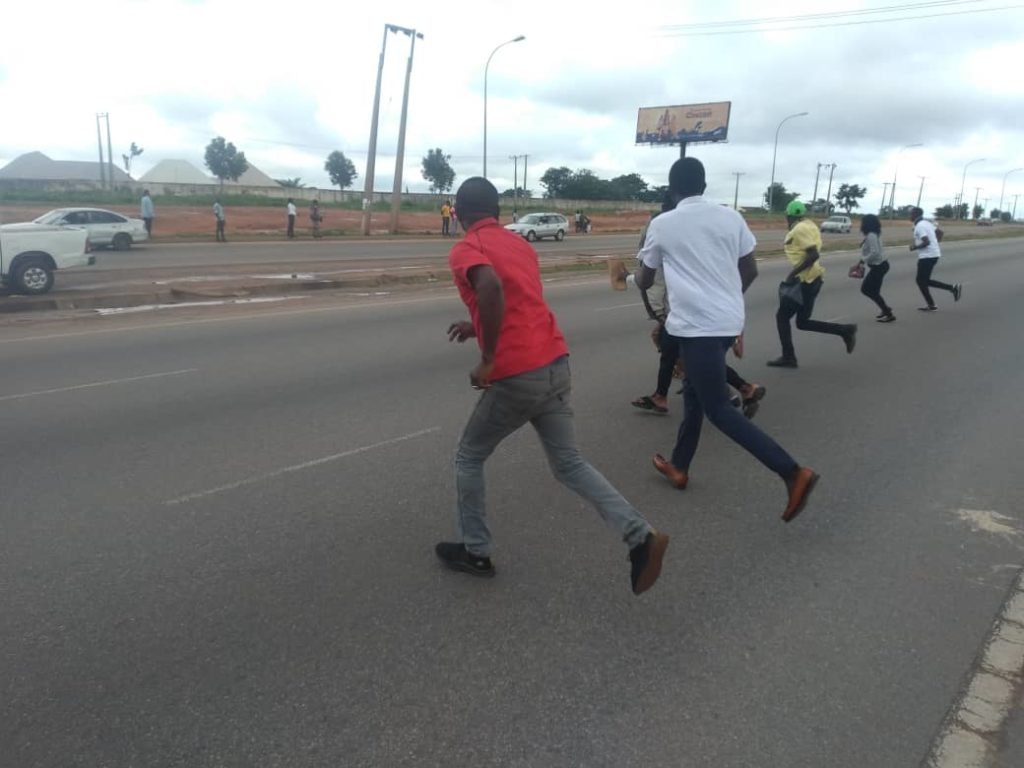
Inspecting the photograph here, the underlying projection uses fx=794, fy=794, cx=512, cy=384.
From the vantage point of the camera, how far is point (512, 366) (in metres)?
3.32

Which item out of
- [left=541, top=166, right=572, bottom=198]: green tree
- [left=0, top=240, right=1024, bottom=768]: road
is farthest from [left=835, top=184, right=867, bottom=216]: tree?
[left=0, top=240, right=1024, bottom=768]: road

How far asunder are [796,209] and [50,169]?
4880 inches

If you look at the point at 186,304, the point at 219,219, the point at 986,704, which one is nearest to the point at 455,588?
the point at 986,704

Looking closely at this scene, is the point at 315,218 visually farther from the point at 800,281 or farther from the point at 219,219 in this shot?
the point at 800,281

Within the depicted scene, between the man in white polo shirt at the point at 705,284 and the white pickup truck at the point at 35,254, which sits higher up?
the man in white polo shirt at the point at 705,284

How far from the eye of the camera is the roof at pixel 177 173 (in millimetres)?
115750

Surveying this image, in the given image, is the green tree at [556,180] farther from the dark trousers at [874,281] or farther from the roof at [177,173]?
the dark trousers at [874,281]

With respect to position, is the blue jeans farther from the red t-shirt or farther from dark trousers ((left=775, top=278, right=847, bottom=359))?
dark trousers ((left=775, top=278, right=847, bottom=359))

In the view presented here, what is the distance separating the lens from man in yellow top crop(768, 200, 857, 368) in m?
8.16

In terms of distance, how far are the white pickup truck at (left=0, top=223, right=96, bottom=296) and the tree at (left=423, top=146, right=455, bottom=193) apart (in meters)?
93.9

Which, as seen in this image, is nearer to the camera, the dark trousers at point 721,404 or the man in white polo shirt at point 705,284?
the dark trousers at point 721,404

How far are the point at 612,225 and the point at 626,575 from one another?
64556 mm

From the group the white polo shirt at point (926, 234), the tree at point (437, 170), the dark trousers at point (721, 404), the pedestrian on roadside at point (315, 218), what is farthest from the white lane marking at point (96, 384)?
the tree at point (437, 170)

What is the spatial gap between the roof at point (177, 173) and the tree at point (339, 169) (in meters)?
17.0
